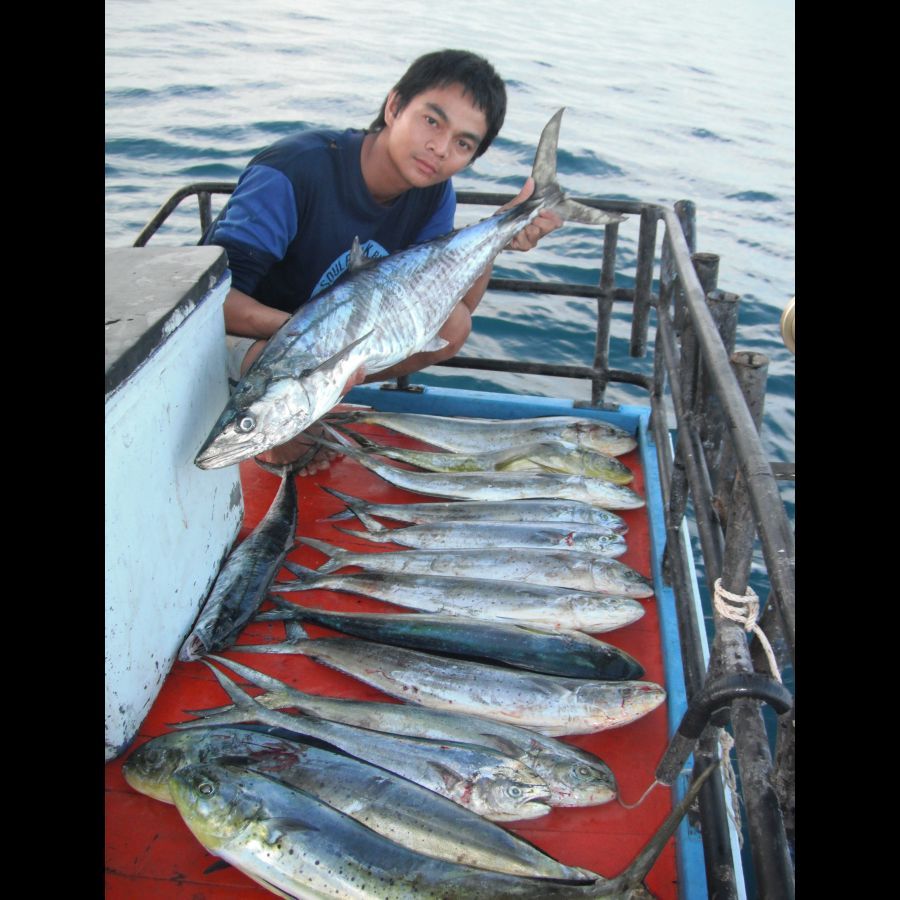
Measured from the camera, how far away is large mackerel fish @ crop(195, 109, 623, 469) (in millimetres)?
2262

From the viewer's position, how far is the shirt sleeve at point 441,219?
3.79 meters

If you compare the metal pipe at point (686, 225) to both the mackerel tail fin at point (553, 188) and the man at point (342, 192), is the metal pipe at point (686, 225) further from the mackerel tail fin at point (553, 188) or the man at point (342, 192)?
the man at point (342, 192)

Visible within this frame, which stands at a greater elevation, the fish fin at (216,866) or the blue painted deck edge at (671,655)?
the blue painted deck edge at (671,655)

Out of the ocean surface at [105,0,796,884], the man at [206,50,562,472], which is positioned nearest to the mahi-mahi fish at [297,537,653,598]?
the man at [206,50,562,472]

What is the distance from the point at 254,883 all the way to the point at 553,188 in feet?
9.58

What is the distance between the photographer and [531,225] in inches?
140

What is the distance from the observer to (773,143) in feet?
45.5

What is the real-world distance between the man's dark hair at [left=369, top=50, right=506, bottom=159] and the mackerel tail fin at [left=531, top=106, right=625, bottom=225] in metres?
0.29

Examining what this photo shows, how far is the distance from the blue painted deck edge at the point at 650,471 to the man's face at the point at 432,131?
110 cm

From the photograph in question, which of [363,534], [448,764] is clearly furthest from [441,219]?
[448,764]

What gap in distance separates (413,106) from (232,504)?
175cm

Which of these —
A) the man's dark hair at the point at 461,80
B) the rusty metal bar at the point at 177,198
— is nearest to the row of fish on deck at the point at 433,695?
the rusty metal bar at the point at 177,198
